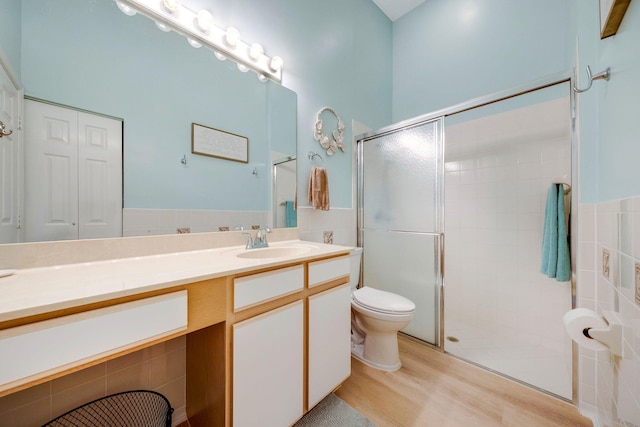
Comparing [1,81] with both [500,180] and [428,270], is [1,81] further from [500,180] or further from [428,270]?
[500,180]

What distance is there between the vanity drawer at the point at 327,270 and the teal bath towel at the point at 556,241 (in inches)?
53.6

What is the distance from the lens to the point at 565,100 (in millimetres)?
1743

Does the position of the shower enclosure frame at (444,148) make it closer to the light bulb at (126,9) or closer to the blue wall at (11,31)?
the light bulb at (126,9)

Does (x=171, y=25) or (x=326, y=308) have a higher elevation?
(x=171, y=25)

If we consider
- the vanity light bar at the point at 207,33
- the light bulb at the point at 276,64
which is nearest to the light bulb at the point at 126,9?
the vanity light bar at the point at 207,33

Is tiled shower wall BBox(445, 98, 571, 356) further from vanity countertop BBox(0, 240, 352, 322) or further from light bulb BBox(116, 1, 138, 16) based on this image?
light bulb BBox(116, 1, 138, 16)

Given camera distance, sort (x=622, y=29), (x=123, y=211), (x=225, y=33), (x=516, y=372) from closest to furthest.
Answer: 1. (x=622, y=29)
2. (x=123, y=211)
3. (x=225, y=33)
4. (x=516, y=372)

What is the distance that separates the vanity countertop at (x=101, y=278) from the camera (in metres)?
0.54

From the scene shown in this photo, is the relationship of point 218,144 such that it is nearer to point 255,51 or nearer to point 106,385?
point 255,51

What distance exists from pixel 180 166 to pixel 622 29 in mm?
1829

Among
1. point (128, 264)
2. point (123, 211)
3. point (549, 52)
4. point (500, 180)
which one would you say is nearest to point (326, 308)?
point (128, 264)

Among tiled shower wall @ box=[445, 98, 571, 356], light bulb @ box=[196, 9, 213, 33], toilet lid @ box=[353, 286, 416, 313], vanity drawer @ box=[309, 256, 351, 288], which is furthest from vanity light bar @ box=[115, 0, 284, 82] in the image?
tiled shower wall @ box=[445, 98, 571, 356]

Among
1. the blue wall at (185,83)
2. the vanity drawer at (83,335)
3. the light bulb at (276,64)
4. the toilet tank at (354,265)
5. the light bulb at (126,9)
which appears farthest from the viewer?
the toilet tank at (354,265)

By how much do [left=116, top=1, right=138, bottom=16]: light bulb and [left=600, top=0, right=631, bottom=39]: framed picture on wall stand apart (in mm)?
1833
